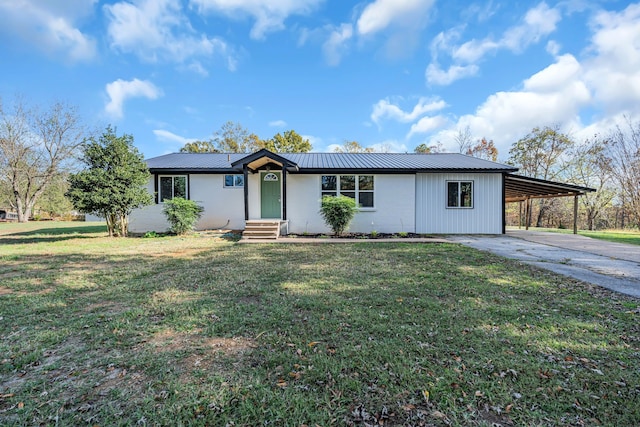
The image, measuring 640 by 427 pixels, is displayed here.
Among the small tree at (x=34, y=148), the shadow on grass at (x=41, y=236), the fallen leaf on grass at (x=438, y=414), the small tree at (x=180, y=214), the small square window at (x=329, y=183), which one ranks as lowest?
the fallen leaf on grass at (x=438, y=414)

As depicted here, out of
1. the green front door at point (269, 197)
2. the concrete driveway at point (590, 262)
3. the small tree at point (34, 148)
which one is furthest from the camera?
the small tree at point (34, 148)

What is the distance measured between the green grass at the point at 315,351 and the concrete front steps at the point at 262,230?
536 cm

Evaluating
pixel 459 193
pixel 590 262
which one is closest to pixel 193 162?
pixel 459 193

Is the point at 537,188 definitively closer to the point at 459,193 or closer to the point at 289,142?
the point at 459,193

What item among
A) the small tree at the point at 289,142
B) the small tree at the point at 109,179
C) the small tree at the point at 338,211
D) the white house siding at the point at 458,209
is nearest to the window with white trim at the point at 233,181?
the small tree at the point at 109,179

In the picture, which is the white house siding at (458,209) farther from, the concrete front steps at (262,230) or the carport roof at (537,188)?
the concrete front steps at (262,230)

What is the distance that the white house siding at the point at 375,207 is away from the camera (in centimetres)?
1224

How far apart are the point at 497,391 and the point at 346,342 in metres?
1.21

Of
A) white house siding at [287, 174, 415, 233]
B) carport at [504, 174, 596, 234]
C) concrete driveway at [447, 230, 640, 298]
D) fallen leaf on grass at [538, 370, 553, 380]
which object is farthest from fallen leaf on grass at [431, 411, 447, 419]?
carport at [504, 174, 596, 234]

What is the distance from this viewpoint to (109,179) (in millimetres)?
9633

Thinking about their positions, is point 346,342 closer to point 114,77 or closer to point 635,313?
point 635,313

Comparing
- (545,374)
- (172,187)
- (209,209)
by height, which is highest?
(172,187)

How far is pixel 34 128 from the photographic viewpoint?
2448 cm

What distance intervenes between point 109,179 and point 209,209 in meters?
3.96
